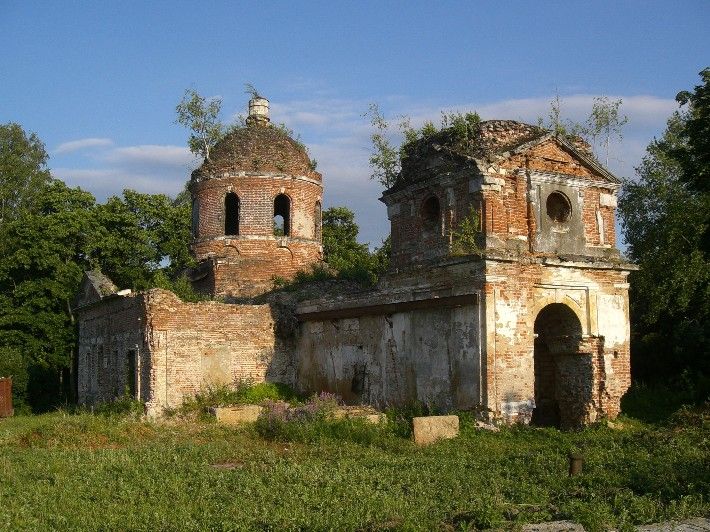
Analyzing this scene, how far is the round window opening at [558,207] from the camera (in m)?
16.0

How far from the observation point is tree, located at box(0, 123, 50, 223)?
3294 cm

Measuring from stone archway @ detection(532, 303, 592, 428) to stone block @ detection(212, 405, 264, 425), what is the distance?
5.81 metres

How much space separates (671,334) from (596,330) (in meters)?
4.64

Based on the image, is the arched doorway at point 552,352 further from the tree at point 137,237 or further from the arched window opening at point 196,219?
the tree at point 137,237

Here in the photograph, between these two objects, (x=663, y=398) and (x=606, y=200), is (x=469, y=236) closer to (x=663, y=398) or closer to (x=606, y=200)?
(x=606, y=200)

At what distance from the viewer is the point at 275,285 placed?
21812 mm

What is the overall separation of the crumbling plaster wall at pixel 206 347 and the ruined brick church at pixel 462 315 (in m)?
0.03

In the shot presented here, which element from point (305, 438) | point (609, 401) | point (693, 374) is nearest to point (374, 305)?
point (305, 438)

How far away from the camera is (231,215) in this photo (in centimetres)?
2348

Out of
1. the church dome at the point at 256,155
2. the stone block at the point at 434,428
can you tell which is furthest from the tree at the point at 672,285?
the church dome at the point at 256,155

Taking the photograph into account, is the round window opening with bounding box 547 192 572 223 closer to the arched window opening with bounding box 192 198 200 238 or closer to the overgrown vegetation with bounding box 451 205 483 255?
the overgrown vegetation with bounding box 451 205 483 255

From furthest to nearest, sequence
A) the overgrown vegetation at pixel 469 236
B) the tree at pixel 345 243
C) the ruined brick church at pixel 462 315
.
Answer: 1. the tree at pixel 345 243
2. the overgrown vegetation at pixel 469 236
3. the ruined brick church at pixel 462 315

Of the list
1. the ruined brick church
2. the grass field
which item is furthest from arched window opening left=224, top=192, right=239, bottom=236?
the grass field

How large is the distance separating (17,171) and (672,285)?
26064mm
